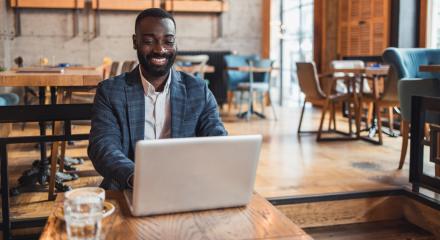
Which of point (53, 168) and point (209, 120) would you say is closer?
point (209, 120)

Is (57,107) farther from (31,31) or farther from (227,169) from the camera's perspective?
(31,31)

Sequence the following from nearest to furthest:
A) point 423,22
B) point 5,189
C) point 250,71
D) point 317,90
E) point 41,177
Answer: point 5,189
point 41,177
point 317,90
point 423,22
point 250,71

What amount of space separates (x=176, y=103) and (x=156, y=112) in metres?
0.07

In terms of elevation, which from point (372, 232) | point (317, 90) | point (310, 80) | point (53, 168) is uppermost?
point (310, 80)

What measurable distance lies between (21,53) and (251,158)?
7.66 meters

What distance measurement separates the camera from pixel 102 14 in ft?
27.3

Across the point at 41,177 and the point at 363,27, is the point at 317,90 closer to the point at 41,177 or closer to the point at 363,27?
the point at 363,27

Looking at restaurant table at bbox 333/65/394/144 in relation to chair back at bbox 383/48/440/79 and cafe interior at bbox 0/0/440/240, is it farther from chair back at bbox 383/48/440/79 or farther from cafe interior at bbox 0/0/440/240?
chair back at bbox 383/48/440/79

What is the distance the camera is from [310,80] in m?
5.44

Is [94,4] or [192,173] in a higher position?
[94,4]

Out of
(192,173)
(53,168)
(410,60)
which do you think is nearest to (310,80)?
(410,60)

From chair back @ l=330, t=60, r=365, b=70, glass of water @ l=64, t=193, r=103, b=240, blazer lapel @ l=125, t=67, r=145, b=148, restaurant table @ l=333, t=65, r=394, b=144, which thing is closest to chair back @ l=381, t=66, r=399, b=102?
restaurant table @ l=333, t=65, r=394, b=144

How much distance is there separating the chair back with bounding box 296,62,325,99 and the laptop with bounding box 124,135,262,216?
425 centimetres

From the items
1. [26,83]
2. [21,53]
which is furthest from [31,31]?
[26,83]
